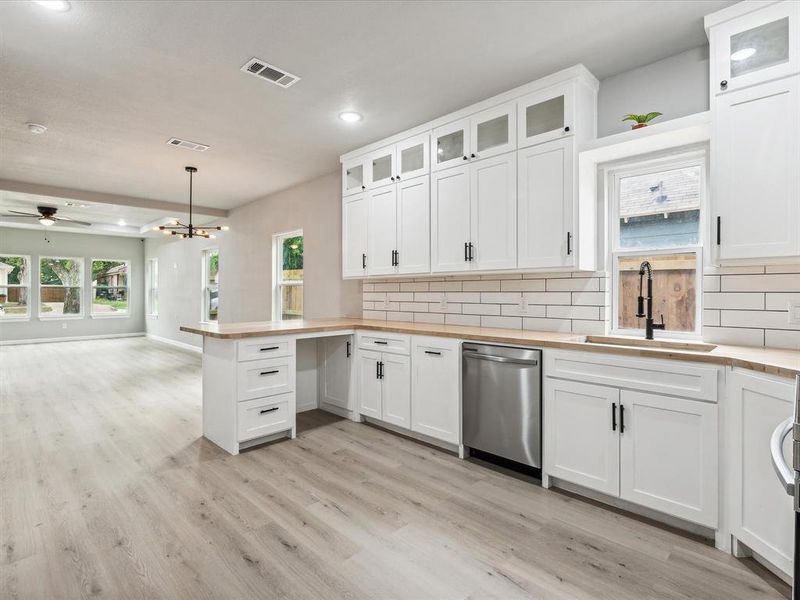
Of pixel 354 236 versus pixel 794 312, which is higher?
pixel 354 236

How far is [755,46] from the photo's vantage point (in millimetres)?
2045

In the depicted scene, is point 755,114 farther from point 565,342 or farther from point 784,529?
point 784,529

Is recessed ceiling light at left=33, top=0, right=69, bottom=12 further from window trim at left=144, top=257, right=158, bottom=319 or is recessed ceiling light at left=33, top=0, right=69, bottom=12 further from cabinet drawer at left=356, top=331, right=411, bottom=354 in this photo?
window trim at left=144, top=257, right=158, bottom=319

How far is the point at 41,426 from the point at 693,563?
16.3ft

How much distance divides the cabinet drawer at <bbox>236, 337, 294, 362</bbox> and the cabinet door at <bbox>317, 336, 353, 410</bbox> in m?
0.67

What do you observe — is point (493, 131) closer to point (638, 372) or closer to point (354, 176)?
point (354, 176)

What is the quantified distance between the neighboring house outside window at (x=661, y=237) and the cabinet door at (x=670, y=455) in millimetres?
767

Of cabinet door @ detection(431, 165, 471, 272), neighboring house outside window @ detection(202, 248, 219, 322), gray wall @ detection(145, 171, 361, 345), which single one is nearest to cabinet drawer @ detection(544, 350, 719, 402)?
cabinet door @ detection(431, 165, 471, 272)

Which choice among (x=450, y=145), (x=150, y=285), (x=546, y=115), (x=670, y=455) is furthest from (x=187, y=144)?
(x=150, y=285)

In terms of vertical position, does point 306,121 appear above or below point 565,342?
above

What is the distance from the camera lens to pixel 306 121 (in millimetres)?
3516

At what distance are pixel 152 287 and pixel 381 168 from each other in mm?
9072

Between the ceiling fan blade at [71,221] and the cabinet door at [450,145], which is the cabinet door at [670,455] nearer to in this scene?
the cabinet door at [450,145]

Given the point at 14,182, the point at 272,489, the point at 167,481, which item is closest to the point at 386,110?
the point at 272,489
